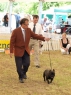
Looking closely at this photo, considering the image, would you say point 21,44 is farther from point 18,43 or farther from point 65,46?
point 65,46

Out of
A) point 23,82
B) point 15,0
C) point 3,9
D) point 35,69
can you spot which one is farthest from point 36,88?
point 3,9

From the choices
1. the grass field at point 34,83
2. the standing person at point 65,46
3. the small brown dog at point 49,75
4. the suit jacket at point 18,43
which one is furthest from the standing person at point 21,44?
the standing person at point 65,46

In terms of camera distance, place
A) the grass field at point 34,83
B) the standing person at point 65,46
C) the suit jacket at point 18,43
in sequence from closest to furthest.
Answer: the grass field at point 34,83 → the suit jacket at point 18,43 → the standing person at point 65,46

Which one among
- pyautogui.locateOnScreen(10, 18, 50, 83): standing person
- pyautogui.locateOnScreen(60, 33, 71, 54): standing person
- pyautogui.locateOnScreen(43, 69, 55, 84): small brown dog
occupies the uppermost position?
pyautogui.locateOnScreen(10, 18, 50, 83): standing person

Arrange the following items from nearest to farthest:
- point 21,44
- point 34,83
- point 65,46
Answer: point 21,44 < point 34,83 < point 65,46

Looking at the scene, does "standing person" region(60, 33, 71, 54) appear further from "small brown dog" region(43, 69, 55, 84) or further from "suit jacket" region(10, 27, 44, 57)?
"suit jacket" region(10, 27, 44, 57)

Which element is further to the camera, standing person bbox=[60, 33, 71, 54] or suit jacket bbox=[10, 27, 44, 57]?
standing person bbox=[60, 33, 71, 54]

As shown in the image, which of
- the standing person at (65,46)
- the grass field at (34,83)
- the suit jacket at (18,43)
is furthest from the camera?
the standing person at (65,46)

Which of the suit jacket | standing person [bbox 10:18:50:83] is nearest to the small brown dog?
standing person [bbox 10:18:50:83]

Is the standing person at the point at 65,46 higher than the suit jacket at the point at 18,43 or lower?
lower

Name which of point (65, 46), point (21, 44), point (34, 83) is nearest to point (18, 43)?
point (21, 44)

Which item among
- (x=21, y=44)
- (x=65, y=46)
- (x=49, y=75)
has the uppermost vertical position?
(x=21, y=44)

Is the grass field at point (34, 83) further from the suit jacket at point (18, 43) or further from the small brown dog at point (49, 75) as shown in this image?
the suit jacket at point (18, 43)

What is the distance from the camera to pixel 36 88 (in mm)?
6254
